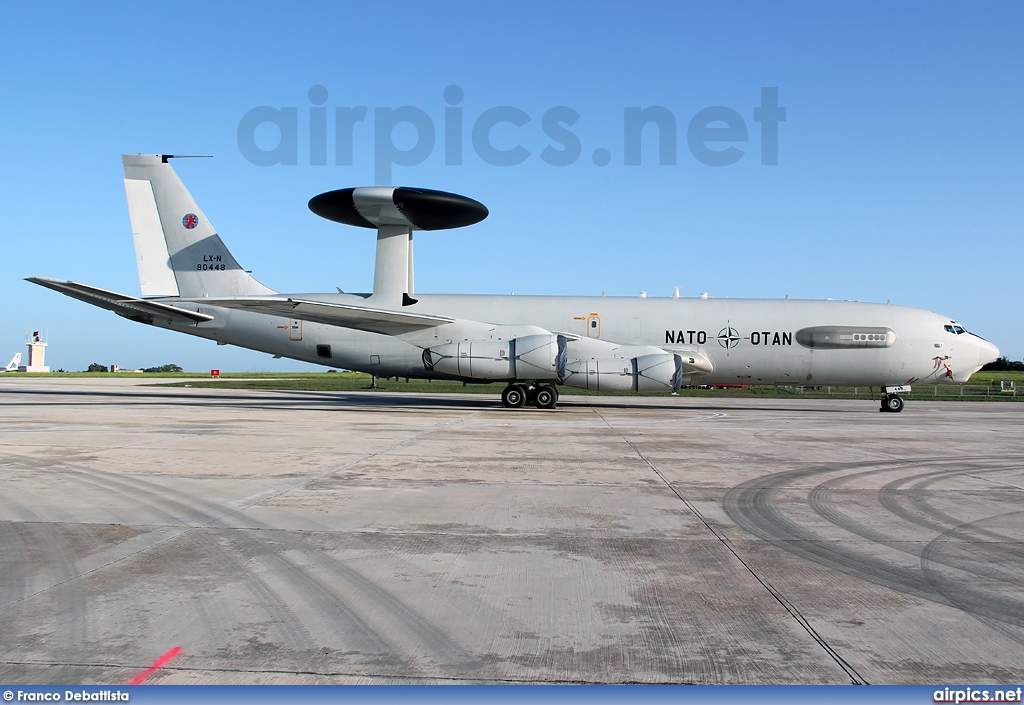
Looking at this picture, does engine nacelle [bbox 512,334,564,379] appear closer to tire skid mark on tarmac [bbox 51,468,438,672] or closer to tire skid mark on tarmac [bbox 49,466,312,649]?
tire skid mark on tarmac [bbox 49,466,312,649]

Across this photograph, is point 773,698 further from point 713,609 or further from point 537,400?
point 537,400

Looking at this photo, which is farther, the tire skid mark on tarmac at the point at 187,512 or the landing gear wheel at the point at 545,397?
the landing gear wheel at the point at 545,397

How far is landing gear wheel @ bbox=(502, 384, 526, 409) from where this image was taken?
2323 cm

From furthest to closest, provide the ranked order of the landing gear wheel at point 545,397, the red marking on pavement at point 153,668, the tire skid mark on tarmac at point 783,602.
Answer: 1. the landing gear wheel at point 545,397
2. the tire skid mark on tarmac at point 783,602
3. the red marking on pavement at point 153,668

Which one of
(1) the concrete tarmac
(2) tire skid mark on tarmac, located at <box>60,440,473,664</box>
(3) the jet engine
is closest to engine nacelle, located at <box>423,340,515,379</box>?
(3) the jet engine

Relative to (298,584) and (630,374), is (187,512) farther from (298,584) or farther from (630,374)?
(630,374)

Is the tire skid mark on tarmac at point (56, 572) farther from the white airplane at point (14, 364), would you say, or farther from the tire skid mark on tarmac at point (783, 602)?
the white airplane at point (14, 364)

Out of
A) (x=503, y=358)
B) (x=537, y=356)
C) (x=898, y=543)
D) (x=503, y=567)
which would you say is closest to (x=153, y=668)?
(x=503, y=567)

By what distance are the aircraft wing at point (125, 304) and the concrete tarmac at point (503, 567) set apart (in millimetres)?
11894

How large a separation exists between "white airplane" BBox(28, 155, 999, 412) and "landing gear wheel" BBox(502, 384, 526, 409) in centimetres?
5

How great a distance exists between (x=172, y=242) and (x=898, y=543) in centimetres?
2458

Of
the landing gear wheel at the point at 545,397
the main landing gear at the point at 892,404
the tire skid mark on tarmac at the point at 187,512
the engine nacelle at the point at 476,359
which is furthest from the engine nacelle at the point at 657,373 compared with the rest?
the tire skid mark on tarmac at the point at 187,512

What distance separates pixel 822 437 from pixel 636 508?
929 cm

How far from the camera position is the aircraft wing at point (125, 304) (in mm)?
20703
